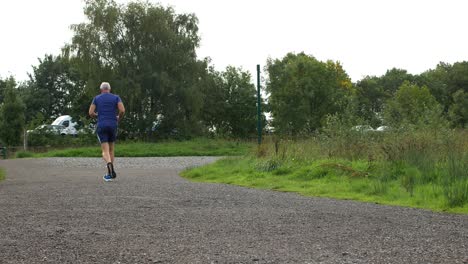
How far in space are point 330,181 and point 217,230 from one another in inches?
256

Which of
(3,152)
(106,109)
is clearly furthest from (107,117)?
(3,152)

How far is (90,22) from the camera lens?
170ft

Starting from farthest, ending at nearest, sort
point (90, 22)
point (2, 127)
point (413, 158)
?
point (90, 22) < point (2, 127) < point (413, 158)

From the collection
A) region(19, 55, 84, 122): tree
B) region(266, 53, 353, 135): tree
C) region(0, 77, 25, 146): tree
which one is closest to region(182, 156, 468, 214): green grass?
region(0, 77, 25, 146): tree

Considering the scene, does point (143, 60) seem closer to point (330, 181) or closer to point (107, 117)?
point (107, 117)

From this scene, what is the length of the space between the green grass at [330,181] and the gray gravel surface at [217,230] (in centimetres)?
100

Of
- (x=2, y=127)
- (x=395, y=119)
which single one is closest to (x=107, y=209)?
(x=395, y=119)

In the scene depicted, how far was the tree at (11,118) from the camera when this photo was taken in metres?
45.0

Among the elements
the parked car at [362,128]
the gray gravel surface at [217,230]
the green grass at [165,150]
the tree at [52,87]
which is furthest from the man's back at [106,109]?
the tree at [52,87]

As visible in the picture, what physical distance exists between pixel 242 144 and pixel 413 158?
25.7 metres

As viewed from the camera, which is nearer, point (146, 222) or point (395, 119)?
point (146, 222)

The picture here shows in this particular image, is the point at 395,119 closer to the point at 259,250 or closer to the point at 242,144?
the point at 259,250

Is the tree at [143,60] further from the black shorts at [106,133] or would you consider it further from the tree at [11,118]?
the black shorts at [106,133]

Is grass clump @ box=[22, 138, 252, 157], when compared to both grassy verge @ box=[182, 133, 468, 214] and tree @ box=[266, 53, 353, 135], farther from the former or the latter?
tree @ box=[266, 53, 353, 135]
